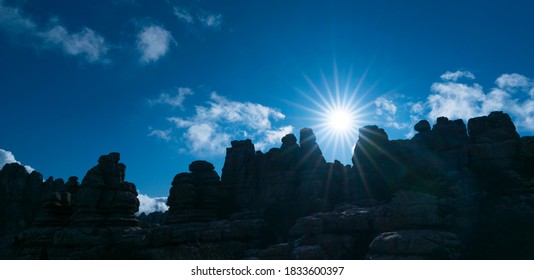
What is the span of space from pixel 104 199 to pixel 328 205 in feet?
87.5

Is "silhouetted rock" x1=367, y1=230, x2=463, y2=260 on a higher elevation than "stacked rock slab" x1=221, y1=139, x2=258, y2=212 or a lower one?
lower

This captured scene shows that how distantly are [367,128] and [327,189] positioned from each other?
10.1m

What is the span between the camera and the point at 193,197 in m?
47.9

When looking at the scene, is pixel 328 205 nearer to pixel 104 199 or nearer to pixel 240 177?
pixel 240 177

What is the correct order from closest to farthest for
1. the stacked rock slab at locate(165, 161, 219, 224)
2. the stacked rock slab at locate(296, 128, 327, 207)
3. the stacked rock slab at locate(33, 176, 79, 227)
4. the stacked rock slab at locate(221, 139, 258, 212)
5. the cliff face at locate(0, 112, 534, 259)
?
the cliff face at locate(0, 112, 534, 259) < the stacked rock slab at locate(33, 176, 79, 227) < the stacked rock slab at locate(296, 128, 327, 207) < the stacked rock slab at locate(165, 161, 219, 224) < the stacked rock slab at locate(221, 139, 258, 212)

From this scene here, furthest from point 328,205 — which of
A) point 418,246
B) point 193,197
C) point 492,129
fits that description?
point 418,246

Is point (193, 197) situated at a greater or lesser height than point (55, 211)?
greater

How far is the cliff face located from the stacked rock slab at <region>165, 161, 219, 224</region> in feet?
0.51

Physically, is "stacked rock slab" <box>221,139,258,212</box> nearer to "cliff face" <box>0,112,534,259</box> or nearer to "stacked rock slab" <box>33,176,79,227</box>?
"cliff face" <box>0,112,534,259</box>

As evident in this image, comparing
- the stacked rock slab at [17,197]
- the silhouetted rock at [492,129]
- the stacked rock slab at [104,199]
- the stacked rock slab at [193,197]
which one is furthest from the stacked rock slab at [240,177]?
the stacked rock slab at [17,197]

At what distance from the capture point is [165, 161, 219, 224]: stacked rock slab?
4625cm

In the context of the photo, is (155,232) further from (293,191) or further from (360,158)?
(360,158)

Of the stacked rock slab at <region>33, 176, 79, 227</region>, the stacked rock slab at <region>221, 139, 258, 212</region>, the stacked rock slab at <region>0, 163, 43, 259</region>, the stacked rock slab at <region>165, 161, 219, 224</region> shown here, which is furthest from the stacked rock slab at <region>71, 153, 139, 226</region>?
the stacked rock slab at <region>0, 163, 43, 259</region>

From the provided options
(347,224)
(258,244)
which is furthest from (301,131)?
(347,224)
